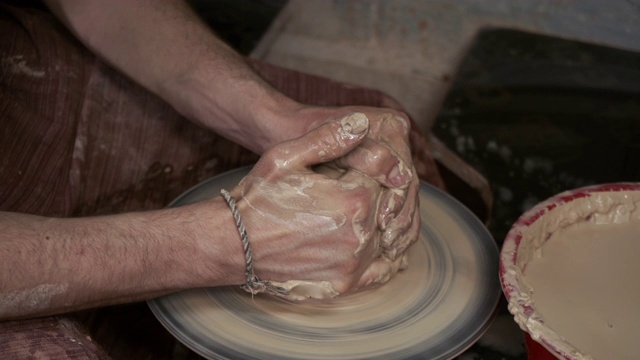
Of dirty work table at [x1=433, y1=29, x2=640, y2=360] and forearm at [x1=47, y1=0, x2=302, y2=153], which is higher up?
forearm at [x1=47, y1=0, x2=302, y2=153]

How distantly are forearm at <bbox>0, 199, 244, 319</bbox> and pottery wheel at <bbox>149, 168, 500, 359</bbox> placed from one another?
0.22ft

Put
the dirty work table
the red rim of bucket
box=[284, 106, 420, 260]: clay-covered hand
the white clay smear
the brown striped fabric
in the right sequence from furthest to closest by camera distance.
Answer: the dirty work table < the brown striped fabric < box=[284, 106, 420, 260]: clay-covered hand < the white clay smear < the red rim of bucket

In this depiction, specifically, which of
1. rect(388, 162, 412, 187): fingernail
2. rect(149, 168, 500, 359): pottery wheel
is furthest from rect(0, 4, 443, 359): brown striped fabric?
rect(388, 162, 412, 187): fingernail

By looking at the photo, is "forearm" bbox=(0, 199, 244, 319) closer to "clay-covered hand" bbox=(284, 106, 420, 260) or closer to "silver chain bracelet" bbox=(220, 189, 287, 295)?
"silver chain bracelet" bbox=(220, 189, 287, 295)

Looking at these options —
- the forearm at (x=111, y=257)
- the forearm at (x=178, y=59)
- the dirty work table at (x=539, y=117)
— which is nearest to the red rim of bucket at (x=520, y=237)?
the forearm at (x=111, y=257)

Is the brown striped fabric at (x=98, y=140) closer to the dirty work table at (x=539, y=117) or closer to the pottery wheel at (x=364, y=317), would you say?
the pottery wheel at (x=364, y=317)

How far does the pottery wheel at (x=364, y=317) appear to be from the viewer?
136 centimetres

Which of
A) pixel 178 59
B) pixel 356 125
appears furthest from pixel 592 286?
pixel 178 59

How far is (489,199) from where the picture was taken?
2107 mm

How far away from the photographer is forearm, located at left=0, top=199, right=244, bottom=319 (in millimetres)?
1242

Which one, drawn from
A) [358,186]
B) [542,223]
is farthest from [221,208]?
[542,223]

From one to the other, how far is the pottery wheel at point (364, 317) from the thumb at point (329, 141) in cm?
29

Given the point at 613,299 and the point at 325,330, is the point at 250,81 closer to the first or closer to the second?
the point at 325,330

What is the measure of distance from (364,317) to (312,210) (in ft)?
0.77
